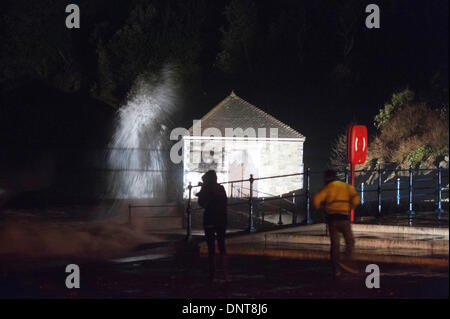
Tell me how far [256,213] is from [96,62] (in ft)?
109

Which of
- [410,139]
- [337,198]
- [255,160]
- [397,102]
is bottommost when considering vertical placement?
[337,198]

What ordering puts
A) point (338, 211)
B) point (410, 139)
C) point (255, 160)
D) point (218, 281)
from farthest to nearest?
point (255, 160), point (410, 139), point (218, 281), point (338, 211)

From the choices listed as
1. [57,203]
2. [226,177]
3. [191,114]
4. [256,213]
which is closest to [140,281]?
[256,213]

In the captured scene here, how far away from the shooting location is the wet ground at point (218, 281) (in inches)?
422

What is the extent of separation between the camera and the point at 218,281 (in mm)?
12133

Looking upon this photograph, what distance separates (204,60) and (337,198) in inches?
1933

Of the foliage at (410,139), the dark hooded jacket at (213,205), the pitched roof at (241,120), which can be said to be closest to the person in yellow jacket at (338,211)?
the dark hooded jacket at (213,205)

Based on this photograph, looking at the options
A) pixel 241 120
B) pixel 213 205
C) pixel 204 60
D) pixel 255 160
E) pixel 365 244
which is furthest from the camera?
pixel 204 60

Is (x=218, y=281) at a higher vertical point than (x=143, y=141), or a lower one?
lower

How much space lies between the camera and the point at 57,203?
33.9m

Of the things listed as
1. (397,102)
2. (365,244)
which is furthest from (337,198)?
(397,102)

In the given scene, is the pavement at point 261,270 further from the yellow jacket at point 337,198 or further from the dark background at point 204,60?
the dark background at point 204,60

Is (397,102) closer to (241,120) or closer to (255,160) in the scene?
(255,160)

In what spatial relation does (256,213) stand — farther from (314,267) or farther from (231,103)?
(314,267)
